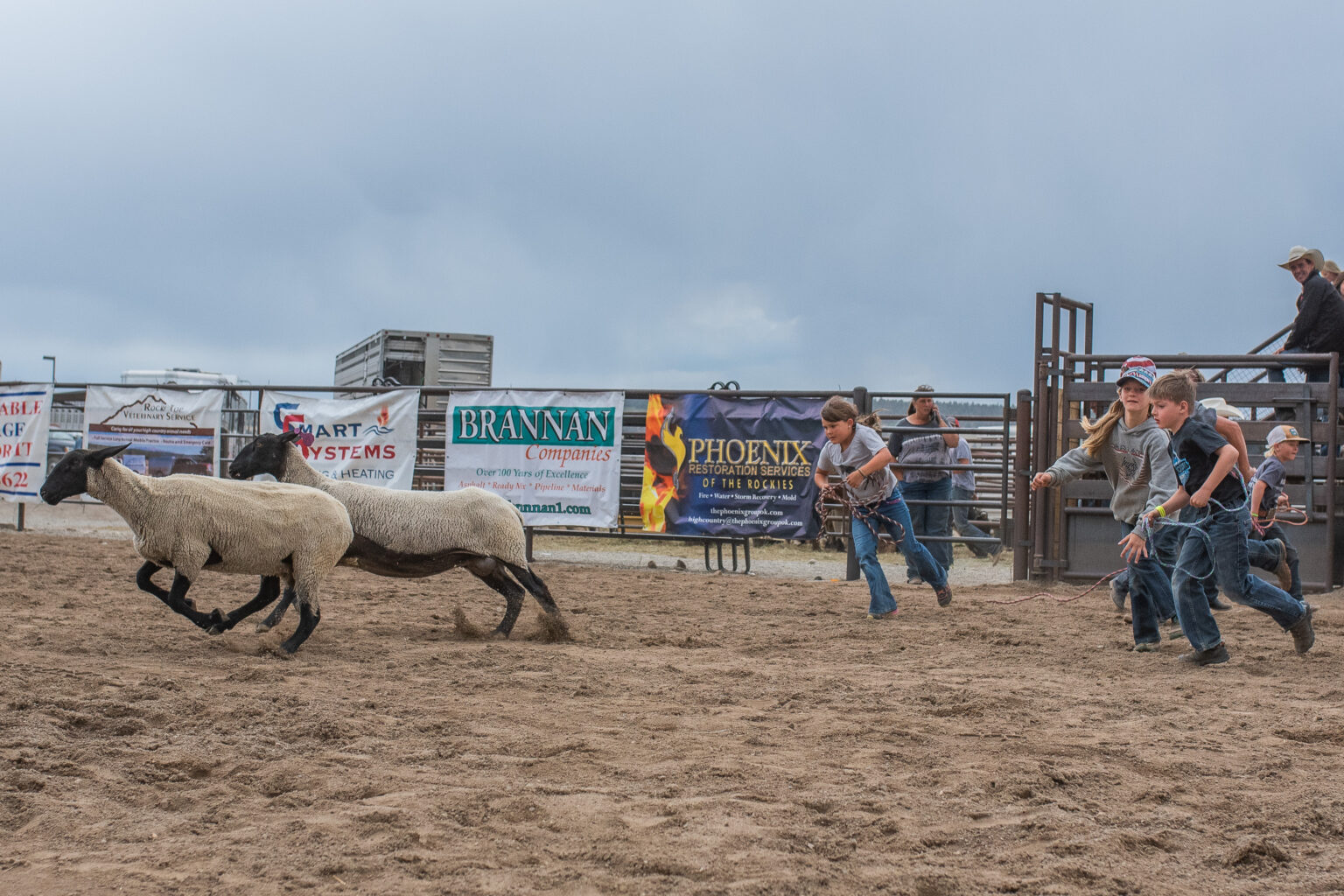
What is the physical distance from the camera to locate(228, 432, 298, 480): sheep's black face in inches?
296

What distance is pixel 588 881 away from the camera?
2969mm

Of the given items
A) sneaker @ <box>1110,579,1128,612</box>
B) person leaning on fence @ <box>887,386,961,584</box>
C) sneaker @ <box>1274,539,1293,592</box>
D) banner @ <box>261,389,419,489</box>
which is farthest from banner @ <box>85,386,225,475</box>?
sneaker @ <box>1274,539,1293,592</box>

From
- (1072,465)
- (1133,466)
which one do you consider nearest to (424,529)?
(1072,465)

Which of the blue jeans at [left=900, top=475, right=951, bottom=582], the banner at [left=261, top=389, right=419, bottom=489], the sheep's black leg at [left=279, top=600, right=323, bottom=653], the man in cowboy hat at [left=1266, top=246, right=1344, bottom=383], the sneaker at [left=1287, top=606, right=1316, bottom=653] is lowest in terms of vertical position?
the sheep's black leg at [left=279, top=600, right=323, bottom=653]

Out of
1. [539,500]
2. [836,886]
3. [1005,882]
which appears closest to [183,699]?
[836,886]

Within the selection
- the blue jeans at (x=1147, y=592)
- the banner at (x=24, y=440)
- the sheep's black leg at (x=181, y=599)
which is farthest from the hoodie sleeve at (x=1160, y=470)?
the banner at (x=24, y=440)

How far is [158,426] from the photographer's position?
47.7 ft

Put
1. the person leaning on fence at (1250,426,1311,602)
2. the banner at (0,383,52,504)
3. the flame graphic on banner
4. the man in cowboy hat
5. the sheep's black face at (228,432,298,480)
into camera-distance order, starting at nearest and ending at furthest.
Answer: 1. the sheep's black face at (228,432,298,480)
2. the person leaning on fence at (1250,426,1311,602)
3. the man in cowboy hat
4. the flame graphic on banner
5. the banner at (0,383,52,504)

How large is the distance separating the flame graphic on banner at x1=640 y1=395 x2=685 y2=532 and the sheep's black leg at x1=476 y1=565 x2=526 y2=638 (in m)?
4.78

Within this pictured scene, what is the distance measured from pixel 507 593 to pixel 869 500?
2813mm

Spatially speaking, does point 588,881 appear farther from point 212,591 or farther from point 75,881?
point 212,591

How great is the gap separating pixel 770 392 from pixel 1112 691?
6781mm

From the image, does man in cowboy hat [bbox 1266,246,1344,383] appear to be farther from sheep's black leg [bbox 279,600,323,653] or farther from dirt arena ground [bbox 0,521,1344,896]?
sheep's black leg [bbox 279,600,323,653]

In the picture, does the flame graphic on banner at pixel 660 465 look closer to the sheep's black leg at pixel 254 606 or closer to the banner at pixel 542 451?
the banner at pixel 542 451
